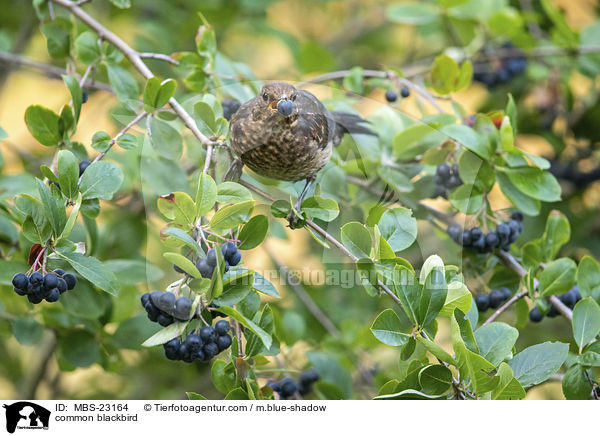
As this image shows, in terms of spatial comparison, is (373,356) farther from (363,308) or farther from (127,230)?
(127,230)

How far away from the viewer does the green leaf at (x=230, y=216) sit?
96 cm

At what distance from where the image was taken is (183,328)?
3.20 ft

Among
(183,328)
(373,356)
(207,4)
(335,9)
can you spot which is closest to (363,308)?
(373,356)

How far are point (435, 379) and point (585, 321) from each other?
332mm

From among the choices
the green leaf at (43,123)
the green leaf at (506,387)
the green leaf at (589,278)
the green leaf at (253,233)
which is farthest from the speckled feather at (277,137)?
the green leaf at (589,278)

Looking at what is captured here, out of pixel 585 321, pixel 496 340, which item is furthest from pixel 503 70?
pixel 496 340

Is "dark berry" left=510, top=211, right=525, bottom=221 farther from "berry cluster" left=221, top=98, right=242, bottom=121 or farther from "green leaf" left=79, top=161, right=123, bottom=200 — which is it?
"green leaf" left=79, top=161, right=123, bottom=200

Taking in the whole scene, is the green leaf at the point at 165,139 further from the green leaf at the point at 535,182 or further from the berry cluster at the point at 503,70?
the berry cluster at the point at 503,70

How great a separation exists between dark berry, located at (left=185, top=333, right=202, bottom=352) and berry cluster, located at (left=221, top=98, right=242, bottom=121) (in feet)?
1.40

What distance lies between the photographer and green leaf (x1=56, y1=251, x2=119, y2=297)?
3.30 feet

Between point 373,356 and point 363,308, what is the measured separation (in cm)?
21

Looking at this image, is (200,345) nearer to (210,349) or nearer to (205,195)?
(210,349)

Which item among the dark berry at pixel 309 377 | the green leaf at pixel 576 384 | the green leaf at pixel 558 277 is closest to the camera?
the green leaf at pixel 576 384
